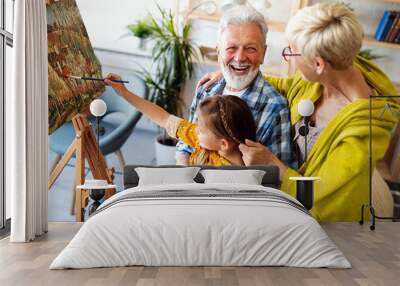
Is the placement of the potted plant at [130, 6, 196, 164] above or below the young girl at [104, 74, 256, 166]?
above

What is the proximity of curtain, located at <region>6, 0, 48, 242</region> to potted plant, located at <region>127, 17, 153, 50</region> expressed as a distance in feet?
3.75

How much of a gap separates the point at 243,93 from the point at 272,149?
2.06 feet

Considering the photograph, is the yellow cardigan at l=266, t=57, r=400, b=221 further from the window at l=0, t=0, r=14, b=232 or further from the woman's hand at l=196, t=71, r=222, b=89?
the window at l=0, t=0, r=14, b=232

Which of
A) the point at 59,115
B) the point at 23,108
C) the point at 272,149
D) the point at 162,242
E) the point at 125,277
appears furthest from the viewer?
the point at 272,149

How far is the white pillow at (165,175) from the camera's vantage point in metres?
5.46

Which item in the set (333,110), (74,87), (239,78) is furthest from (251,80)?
(74,87)

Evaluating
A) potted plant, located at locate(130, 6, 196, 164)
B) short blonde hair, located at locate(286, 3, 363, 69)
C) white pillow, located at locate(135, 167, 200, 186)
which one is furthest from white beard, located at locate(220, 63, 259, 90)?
white pillow, located at locate(135, 167, 200, 186)

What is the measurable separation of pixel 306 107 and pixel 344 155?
0.59m

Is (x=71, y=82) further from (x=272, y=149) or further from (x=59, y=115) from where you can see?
(x=272, y=149)

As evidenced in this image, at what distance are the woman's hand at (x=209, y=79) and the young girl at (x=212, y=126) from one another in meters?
0.16

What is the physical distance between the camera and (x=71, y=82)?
219 inches

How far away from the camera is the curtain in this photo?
188 inches

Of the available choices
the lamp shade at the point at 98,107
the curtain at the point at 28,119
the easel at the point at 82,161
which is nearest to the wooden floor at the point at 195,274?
the curtain at the point at 28,119

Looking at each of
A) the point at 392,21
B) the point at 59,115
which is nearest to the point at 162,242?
the point at 59,115
